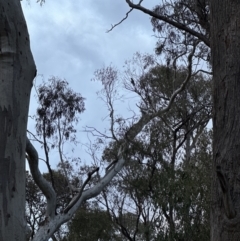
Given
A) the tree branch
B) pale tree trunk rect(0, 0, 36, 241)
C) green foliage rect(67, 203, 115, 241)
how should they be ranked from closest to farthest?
pale tree trunk rect(0, 0, 36, 241) → the tree branch → green foliage rect(67, 203, 115, 241)

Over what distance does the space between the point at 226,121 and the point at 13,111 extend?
116 centimetres

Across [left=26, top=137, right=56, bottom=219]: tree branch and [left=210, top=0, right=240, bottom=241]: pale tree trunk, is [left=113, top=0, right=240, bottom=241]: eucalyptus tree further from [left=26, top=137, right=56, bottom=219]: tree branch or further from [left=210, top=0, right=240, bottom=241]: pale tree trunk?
[left=26, top=137, right=56, bottom=219]: tree branch

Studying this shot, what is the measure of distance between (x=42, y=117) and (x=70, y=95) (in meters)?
0.77

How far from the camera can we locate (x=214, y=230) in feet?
9.99

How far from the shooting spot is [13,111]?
273 cm

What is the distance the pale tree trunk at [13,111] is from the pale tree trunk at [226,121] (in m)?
0.97

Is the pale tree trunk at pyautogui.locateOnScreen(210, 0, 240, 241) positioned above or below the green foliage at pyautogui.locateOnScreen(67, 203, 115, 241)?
below

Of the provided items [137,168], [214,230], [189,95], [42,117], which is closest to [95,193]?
[137,168]

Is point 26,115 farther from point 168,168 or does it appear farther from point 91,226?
point 91,226

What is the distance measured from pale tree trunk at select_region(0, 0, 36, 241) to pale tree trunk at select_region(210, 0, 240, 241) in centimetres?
97

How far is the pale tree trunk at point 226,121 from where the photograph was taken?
115 inches

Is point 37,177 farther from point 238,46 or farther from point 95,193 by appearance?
point 238,46

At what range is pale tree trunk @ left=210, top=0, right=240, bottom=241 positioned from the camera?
2918 mm

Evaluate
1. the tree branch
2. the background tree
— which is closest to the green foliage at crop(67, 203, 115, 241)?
the background tree
